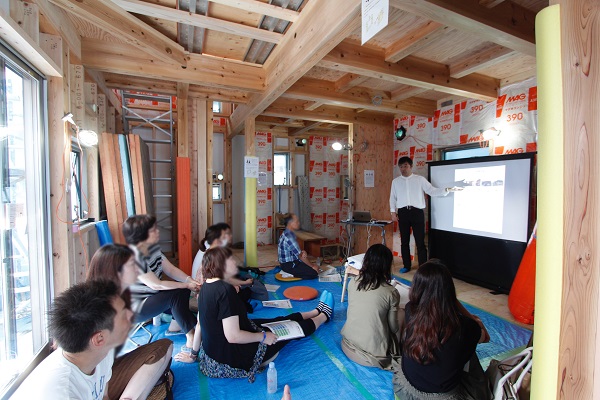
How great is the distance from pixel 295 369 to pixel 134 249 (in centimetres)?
198

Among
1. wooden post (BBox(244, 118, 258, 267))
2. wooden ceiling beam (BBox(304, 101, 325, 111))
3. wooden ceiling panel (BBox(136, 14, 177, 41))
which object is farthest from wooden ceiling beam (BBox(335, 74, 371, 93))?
wooden ceiling panel (BBox(136, 14, 177, 41))

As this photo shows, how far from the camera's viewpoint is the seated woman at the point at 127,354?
29 cm

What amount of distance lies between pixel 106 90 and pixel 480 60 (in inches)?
133

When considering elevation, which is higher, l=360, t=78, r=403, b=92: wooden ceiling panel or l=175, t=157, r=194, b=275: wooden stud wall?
l=360, t=78, r=403, b=92: wooden ceiling panel

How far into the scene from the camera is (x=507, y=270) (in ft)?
10.5

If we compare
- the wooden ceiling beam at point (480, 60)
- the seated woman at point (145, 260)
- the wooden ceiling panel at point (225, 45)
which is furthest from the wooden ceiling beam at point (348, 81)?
the seated woman at point (145, 260)

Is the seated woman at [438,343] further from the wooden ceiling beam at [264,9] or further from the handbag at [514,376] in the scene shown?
the wooden ceiling beam at [264,9]

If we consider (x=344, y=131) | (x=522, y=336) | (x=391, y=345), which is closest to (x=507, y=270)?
(x=522, y=336)

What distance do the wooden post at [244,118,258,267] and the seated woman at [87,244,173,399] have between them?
2427mm

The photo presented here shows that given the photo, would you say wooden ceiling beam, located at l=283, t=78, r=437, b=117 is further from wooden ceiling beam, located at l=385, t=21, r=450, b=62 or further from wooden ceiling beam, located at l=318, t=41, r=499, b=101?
wooden ceiling beam, located at l=385, t=21, r=450, b=62

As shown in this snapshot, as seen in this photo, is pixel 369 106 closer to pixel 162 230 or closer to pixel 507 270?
pixel 507 270

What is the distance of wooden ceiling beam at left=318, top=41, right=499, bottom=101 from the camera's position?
100 inches

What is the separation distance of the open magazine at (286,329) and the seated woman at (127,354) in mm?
957

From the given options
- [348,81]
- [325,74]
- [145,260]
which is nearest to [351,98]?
[348,81]
